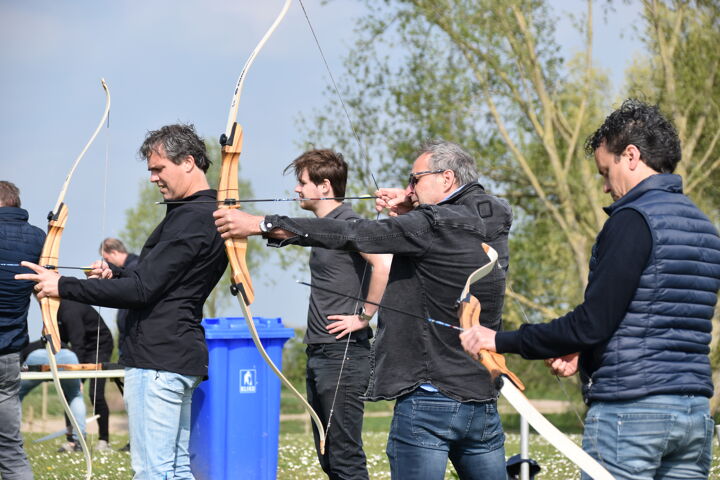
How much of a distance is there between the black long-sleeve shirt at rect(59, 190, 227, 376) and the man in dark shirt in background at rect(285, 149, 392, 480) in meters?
0.71

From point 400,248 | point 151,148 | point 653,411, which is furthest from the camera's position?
point 151,148

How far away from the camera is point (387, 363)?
→ 2988 mm

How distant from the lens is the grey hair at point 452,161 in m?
3.08

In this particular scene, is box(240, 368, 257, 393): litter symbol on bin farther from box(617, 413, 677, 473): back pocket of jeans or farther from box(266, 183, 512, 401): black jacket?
box(617, 413, 677, 473): back pocket of jeans

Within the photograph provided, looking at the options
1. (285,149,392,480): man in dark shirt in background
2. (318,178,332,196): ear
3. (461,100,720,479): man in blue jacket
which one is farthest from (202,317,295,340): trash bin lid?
(461,100,720,479): man in blue jacket

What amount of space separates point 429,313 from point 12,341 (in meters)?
2.22

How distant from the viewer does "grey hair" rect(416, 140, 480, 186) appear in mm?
3076

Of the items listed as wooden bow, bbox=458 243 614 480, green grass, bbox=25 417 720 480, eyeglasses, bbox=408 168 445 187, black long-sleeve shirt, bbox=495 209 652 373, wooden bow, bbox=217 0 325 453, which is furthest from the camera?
green grass, bbox=25 417 720 480

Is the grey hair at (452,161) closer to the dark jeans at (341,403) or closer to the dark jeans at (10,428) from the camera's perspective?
the dark jeans at (341,403)

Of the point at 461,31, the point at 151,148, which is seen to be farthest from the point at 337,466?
the point at 461,31

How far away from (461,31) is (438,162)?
11.5 meters

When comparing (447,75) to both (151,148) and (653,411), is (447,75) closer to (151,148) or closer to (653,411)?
(151,148)

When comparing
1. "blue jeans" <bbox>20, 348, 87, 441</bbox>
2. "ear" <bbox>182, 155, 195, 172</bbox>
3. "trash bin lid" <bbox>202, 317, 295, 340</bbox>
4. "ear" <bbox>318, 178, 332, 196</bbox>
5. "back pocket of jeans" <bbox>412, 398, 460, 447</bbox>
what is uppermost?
"ear" <bbox>182, 155, 195, 172</bbox>

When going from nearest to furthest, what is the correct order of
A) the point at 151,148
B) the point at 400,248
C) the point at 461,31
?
the point at 400,248 → the point at 151,148 → the point at 461,31
